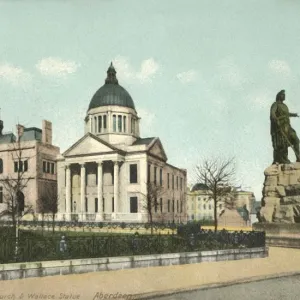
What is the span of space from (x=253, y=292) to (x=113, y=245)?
21.4 feet

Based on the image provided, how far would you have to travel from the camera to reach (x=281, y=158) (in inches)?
755

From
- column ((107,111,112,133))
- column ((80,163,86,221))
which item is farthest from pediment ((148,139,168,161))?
column ((80,163,86,221))

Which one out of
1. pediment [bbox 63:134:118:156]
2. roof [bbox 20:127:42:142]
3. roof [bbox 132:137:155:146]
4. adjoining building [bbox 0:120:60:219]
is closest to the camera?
pediment [bbox 63:134:118:156]

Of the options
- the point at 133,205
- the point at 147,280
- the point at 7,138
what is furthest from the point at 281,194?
the point at 7,138

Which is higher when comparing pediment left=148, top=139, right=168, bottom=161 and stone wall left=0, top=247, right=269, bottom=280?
pediment left=148, top=139, right=168, bottom=161

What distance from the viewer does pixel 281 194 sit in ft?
60.5

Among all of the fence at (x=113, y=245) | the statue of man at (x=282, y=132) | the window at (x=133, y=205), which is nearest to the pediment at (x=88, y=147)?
the window at (x=133, y=205)

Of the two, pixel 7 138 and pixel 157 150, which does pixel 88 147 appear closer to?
pixel 157 150

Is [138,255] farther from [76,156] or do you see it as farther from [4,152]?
[4,152]

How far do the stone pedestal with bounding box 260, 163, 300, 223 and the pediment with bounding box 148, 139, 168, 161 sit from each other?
126 ft

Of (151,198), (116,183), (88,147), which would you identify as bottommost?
(151,198)

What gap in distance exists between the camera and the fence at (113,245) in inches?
538

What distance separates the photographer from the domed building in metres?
55.8

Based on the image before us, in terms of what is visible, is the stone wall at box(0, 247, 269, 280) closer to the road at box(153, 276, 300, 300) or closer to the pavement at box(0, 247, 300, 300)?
the pavement at box(0, 247, 300, 300)
